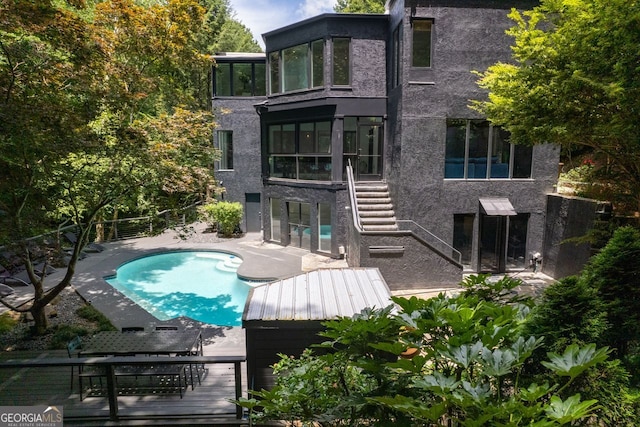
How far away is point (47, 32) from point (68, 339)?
6.62 meters

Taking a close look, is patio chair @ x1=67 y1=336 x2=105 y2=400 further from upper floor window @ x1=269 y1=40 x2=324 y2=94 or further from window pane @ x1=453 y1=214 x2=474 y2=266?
upper floor window @ x1=269 y1=40 x2=324 y2=94

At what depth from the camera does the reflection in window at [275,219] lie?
17828mm

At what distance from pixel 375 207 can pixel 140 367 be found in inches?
364

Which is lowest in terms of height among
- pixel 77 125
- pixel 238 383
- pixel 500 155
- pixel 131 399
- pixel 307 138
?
pixel 131 399

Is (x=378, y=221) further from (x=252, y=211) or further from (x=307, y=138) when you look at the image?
(x=252, y=211)

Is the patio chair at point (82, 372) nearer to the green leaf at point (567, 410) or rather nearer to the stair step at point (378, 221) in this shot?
the green leaf at point (567, 410)

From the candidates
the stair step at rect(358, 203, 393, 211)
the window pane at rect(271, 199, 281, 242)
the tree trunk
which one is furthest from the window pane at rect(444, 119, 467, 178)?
the tree trunk

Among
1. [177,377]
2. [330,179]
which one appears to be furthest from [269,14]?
[177,377]

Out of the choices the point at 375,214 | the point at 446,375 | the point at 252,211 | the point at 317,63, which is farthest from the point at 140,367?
the point at 252,211

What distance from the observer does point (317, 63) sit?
15219 millimetres

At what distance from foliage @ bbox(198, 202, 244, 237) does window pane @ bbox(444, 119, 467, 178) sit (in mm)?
10951

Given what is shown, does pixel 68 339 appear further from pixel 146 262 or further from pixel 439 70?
pixel 439 70

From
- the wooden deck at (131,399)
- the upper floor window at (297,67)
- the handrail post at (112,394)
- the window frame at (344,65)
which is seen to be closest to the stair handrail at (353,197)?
the window frame at (344,65)

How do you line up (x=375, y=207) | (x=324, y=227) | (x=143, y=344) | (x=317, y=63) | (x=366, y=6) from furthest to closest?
1. (x=366, y=6)
2. (x=324, y=227)
3. (x=317, y=63)
4. (x=375, y=207)
5. (x=143, y=344)
